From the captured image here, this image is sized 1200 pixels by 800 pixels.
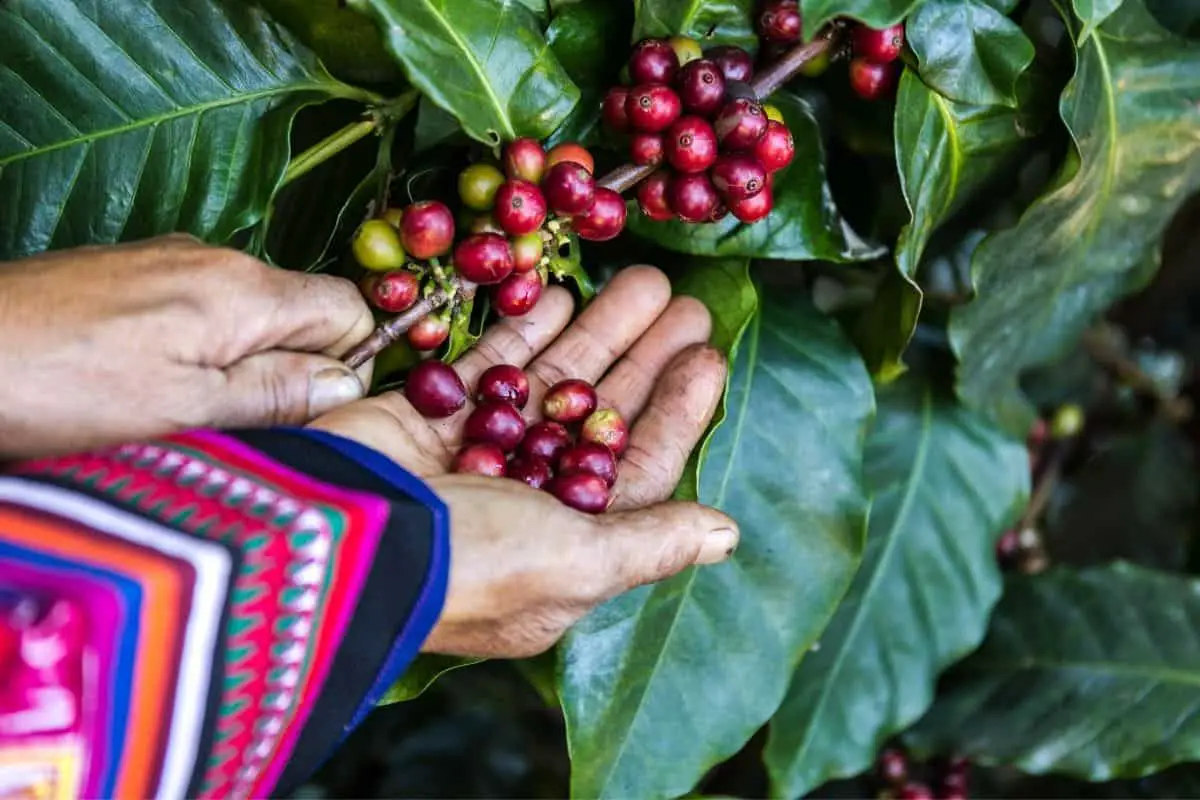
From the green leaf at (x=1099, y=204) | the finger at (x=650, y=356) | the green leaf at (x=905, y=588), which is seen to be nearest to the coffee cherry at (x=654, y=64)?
the finger at (x=650, y=356)

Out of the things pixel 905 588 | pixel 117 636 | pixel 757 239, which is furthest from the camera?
pixel 905 588

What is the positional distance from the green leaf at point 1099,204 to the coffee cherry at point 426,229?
0.48 m

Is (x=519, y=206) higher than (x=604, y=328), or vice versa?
(x=519, y=206)

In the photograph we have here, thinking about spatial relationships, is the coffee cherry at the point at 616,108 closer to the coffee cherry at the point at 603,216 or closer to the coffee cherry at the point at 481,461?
the coffee cherry at the point at 603,216

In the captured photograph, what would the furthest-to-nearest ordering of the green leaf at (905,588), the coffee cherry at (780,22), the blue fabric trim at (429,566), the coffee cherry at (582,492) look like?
the green leaf at (905,588) < the coffee cherry at (780,22) < the coffee cherry at (582,492) < the blue fabric trim at (429,566)

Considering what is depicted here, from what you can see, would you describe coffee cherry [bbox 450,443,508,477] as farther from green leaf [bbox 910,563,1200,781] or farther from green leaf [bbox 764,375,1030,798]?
green leaf [bbox 910,563,1200,781]

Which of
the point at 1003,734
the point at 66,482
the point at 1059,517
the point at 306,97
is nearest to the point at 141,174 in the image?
the point at 306,97

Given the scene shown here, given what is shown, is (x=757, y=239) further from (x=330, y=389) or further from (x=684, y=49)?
(x=330, y=389)

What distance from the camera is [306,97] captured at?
3.20 ft

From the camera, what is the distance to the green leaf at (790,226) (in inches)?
39.8

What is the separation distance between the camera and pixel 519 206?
2.85ft

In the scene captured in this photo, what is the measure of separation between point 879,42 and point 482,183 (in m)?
0.36

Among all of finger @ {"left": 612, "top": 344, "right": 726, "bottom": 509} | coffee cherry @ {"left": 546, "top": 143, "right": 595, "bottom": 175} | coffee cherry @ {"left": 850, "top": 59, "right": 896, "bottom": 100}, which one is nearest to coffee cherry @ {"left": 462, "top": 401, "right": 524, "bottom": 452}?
finger @ {"left": 612, "top": 344, "right": 726, "bottom": 509}

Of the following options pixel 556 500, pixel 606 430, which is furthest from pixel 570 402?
pixel 556 500
